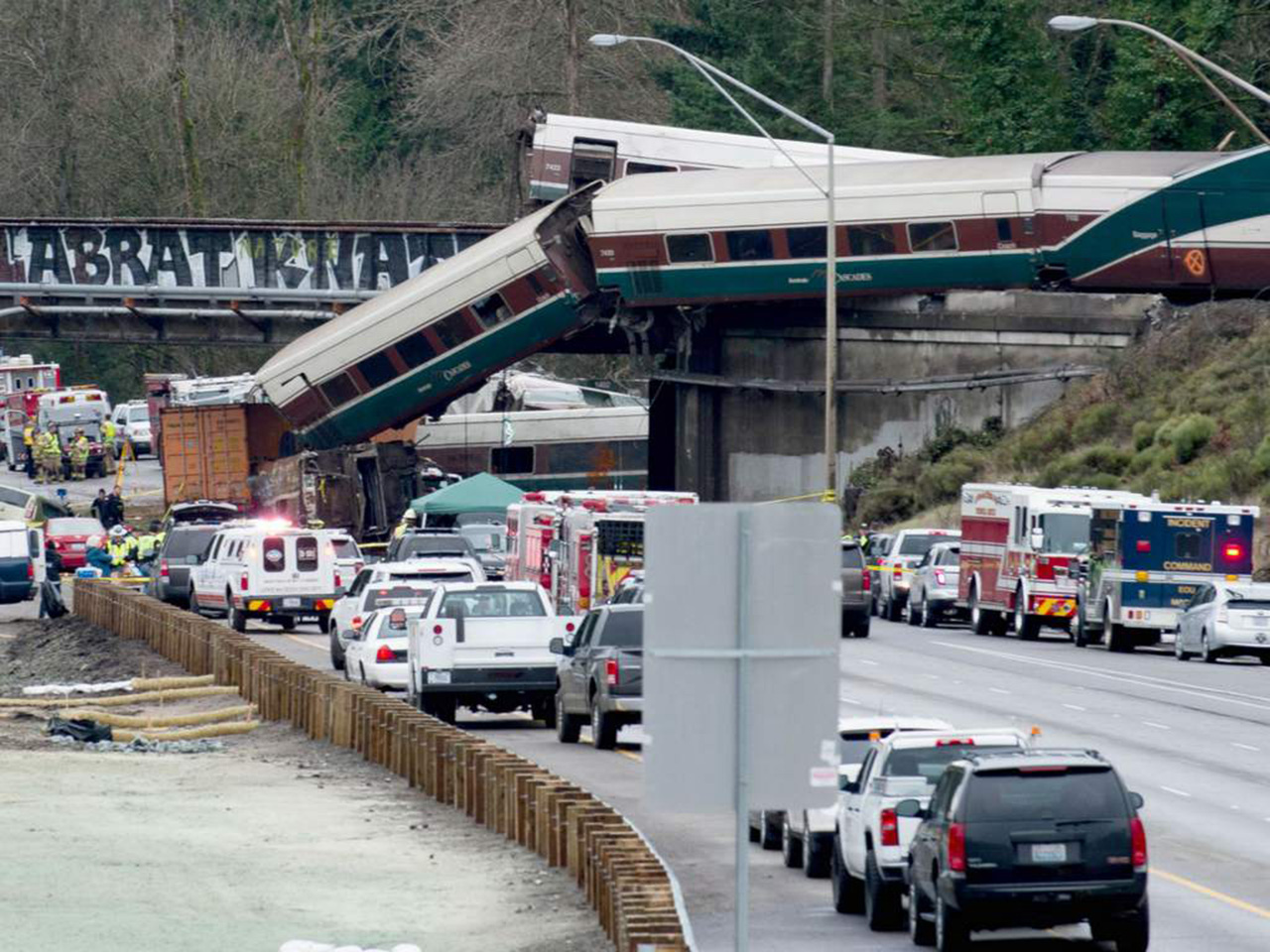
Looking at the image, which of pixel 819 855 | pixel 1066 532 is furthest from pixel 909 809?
pixel 1066 532

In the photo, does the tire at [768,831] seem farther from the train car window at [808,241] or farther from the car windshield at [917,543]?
the train car window at [808,241]

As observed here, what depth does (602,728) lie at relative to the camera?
26578 mm

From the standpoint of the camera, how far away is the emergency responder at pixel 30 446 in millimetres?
90188

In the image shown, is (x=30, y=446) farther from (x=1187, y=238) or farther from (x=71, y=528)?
(x=1187, y=238)

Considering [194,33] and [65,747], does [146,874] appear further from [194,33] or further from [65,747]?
[194,33]

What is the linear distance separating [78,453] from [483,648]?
64041 millimetres

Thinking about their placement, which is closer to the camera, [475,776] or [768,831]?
[768,831]

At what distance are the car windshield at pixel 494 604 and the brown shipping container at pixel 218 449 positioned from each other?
3645 cm

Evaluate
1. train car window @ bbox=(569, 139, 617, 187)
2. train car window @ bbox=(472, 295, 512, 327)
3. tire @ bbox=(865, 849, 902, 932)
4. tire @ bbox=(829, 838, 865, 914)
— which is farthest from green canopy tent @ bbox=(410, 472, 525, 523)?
tire @ bbox=(865, 849, 902, 932)

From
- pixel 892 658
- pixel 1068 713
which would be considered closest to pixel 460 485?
pixel 892 658

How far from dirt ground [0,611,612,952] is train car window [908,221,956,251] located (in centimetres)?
2964

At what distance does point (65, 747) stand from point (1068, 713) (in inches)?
457

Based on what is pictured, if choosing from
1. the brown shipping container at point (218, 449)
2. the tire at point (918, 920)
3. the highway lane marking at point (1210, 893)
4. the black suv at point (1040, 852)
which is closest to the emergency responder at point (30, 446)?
the brown shipping container at point (218, 449)

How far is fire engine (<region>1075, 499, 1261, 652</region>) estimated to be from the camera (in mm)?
40281
